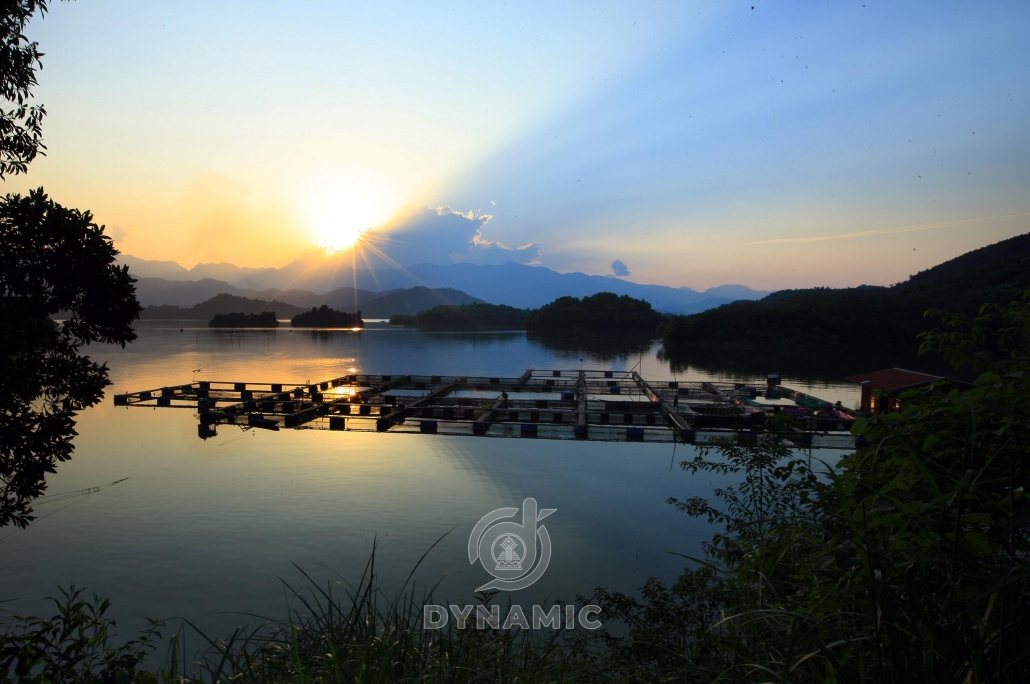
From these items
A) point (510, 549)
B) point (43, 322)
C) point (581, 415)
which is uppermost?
point (43, 322)

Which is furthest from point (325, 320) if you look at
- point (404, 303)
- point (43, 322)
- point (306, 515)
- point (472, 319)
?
point (43, 322)

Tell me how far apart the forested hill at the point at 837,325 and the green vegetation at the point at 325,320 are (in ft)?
214

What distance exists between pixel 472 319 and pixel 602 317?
1105 inches

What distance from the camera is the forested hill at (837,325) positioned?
4428 centimetres

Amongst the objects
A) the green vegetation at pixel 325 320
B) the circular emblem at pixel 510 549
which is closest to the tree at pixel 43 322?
the circular emblem at pixel 510 549

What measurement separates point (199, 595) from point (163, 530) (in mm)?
3096

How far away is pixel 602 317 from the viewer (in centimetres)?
7975

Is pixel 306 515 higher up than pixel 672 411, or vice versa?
pixel 672 411

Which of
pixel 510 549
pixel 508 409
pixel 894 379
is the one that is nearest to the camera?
pixel 510 549

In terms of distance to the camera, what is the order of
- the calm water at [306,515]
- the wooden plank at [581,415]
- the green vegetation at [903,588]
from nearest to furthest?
the green vegetation at [903,588]
the calm water at [306,515]
the wooden plank at [581,415]

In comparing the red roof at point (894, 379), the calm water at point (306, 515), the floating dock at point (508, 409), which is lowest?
the calm water at point (306, 515)

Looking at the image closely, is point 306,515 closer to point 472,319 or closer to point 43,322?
point 43,322

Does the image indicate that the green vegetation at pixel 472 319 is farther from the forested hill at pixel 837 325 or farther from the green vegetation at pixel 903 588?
the green vegetation at pixel 903 588

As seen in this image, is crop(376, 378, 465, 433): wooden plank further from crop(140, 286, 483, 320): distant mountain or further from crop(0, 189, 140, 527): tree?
crop(140, 286, 483, 320): distant mountain
